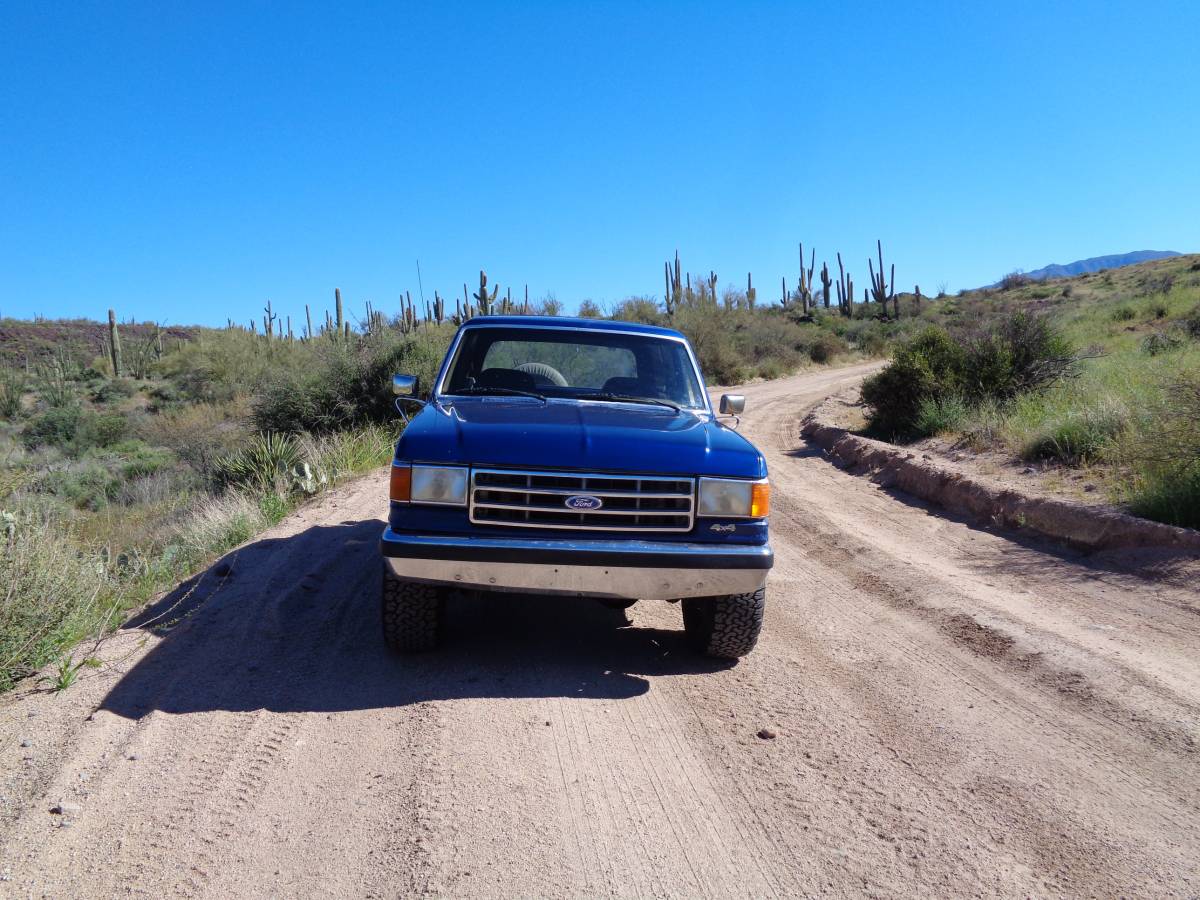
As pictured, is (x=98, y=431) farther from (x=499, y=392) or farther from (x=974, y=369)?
(x=499, y=392)

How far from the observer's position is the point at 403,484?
13.5 feet

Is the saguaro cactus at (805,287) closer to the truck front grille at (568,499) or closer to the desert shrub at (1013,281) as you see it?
the desert shrub at (1013,281)

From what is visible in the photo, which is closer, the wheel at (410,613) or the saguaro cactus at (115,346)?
the wheel at (410,613)

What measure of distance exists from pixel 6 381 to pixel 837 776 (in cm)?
3064

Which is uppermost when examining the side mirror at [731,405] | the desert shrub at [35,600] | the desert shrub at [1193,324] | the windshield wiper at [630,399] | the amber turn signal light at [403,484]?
the desert shrub at [1193,324]

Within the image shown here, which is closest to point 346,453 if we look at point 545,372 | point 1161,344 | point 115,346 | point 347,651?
point 545,372

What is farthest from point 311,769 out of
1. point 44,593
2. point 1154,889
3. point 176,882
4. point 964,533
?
point 964,533

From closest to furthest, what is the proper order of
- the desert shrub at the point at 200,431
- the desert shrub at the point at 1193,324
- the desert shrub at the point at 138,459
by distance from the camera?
the desert shrub at the point at 200,431, the desert shrub at the point at 138,459, the desert shrub at the point at 1193,324

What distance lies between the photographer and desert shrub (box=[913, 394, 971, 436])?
42.9 feet

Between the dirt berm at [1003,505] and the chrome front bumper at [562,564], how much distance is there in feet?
14.8

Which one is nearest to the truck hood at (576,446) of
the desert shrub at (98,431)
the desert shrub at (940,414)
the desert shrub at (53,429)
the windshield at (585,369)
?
the windshield at (585,369)

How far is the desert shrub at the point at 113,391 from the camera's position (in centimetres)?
3033

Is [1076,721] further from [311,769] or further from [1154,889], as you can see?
[311,769]

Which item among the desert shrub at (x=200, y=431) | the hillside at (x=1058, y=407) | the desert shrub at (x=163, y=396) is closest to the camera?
the hillside at (x=1058, y=407)
